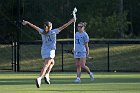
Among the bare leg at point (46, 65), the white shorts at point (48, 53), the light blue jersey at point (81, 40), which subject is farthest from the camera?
the light blue jersey at point (81, 40)

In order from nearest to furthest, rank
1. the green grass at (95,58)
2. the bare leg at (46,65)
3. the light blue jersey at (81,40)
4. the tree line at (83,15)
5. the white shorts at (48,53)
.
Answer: the bare leg at (46,65), the white shorts at (48,53), the light blue jersey at (81,40), the green grass at (95,58), the tree line at (83,15)

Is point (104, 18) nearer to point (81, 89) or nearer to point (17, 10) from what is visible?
point (17, 10)

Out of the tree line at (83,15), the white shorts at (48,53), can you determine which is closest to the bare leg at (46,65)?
the white shorts at (48,53)

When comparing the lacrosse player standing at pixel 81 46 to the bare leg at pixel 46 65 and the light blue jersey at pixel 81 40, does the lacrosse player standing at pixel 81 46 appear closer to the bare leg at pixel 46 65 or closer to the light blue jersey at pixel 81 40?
the light blue jersey at pixel 81 40

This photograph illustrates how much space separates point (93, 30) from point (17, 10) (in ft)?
65.7

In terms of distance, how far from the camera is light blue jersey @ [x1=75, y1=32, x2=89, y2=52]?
62.7 feet

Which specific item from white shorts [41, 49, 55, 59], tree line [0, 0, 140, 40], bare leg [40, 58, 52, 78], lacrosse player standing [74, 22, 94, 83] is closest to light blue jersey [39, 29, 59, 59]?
white shorts [41, 49, 55, 59]

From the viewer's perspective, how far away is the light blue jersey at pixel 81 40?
1911 cm

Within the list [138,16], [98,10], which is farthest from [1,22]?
[138,16]

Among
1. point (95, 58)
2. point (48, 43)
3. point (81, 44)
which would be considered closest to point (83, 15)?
point (95, 58)

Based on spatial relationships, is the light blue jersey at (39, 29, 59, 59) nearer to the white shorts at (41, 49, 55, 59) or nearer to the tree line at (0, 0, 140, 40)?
the white shorts at (41, 49, 55, 59)

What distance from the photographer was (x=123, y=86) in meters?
17.8

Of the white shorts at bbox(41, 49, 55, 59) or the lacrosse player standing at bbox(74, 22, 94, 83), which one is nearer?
the white shorts at bbox(41, 49, 55, 59)

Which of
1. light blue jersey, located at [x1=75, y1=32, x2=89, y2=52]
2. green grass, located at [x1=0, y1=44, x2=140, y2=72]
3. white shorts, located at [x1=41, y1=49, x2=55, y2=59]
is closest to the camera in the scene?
white shorts, located at [x1=41, y1=49, x2=55, y2=59]
